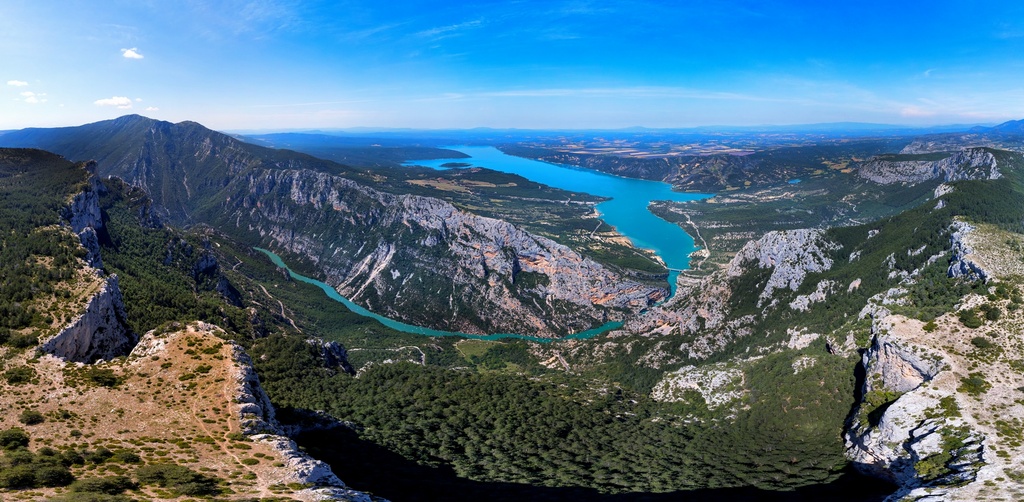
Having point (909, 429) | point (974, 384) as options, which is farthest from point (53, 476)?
point (974, 384)

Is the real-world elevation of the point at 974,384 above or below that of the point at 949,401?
above

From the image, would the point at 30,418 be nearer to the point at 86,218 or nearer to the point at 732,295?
the point at 86,218

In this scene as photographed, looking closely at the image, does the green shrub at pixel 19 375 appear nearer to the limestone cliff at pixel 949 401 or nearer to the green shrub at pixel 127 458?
the green shrub at pixel 127 458

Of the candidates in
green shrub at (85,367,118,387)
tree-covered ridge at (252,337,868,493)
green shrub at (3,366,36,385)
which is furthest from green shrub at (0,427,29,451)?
tree-covered ridge at (252,337,868,493)

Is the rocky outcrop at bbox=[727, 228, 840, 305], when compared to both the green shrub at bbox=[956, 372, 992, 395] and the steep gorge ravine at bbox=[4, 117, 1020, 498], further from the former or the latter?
the green shrub at bbox=[956, 372, 992, 395]

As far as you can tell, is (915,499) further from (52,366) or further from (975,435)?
(52,366)

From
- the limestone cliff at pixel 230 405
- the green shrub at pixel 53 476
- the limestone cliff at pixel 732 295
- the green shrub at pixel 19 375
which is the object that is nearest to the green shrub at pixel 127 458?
the green shrub at pixel 53 476
